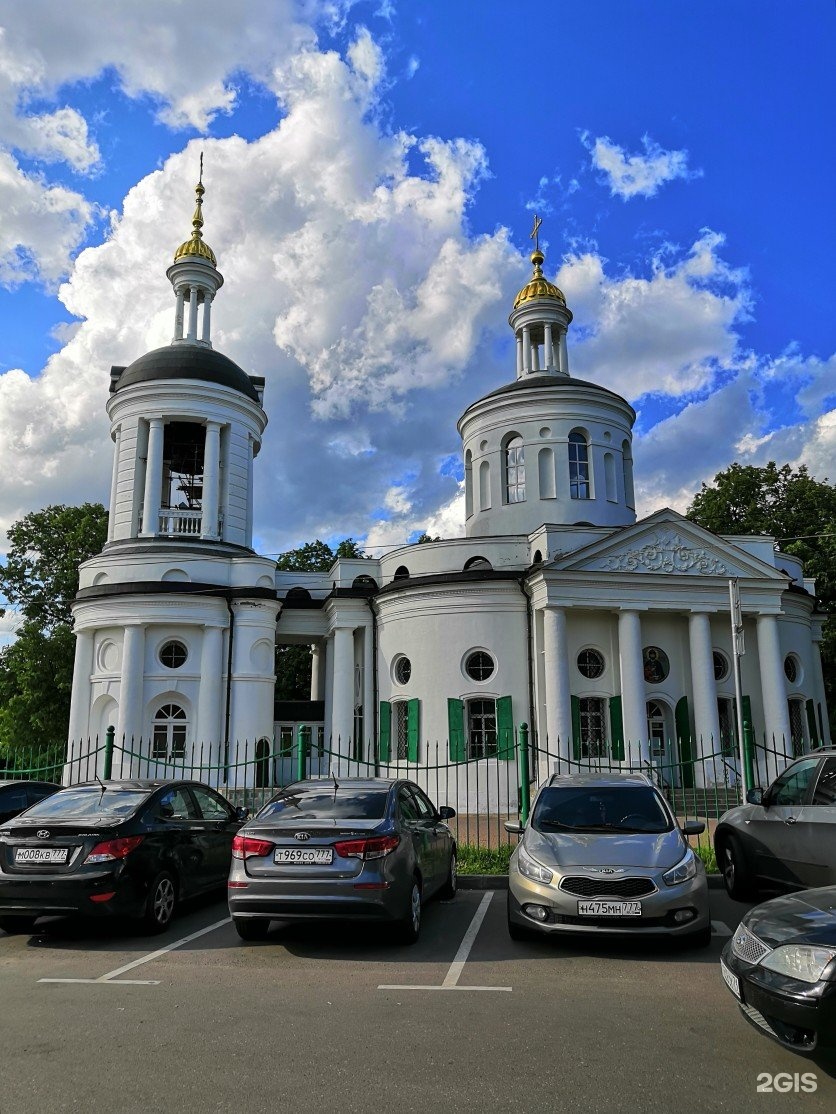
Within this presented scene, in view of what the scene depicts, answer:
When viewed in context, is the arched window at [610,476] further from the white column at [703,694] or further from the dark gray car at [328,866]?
the dark gray car at [328,866]

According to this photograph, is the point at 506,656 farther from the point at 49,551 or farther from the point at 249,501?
the point at 49,551

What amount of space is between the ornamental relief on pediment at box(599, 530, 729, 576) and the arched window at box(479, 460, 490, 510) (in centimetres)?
788

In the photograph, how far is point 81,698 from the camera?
26281 mm

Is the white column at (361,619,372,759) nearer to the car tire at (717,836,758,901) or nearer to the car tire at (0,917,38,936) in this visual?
the car tire at (717,836,758,901)

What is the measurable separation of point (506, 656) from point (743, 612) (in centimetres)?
673

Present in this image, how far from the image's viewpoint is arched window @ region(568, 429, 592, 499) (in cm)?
2937

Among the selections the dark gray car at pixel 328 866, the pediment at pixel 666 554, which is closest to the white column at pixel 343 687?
the pediment at pixel 666 554

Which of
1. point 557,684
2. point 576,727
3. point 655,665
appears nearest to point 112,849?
point 557,684

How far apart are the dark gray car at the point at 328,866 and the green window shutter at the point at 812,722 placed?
21.5 m

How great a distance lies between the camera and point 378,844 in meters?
7.62

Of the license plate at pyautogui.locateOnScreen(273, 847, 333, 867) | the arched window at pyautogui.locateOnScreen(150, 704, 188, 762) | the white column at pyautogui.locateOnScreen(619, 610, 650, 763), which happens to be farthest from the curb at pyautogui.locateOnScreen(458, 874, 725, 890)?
the arched window at pyautogui.locateOnScreen(150, 704, 188, 762)

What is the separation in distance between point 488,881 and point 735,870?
309cm

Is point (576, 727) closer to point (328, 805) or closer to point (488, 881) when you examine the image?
point (488, 881)

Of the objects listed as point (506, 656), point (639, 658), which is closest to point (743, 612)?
point (639, 658)
